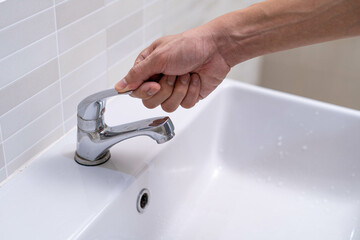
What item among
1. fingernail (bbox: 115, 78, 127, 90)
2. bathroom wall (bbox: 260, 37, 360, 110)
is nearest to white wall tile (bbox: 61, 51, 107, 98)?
fingernail (bbox: 115, 78, 127, 90)

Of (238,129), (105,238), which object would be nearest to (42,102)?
(105,238)

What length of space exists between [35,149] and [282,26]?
389 millimetres

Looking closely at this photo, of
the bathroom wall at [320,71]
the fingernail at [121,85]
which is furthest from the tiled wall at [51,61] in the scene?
the bathroom wall at [320,71]

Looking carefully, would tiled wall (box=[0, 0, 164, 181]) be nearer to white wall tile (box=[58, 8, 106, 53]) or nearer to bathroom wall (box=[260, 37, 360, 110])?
white wall tile (box=[58, 8, 106, 53])

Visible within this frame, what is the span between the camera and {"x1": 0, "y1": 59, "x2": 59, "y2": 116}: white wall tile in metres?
0.58

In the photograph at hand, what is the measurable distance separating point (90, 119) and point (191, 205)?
0.88ft

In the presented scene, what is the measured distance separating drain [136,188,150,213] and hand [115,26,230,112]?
0.40 feet

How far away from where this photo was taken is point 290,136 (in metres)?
0.86

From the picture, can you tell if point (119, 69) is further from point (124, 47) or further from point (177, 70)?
point (177, 70)

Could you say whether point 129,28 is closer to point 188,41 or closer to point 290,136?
point 188,41

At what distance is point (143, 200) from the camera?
0.68 metres

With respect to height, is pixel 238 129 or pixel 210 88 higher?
pixel 210 88

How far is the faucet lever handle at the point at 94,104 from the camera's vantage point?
0.59m

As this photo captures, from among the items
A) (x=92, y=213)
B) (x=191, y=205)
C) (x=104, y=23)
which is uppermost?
(x=104, y=23)
